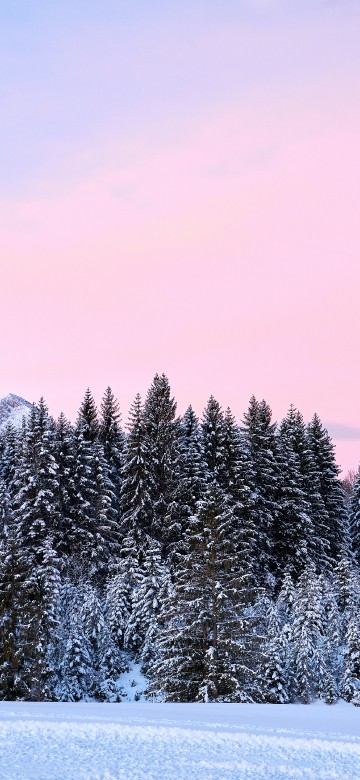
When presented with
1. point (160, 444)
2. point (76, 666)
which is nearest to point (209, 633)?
point (76, 666)

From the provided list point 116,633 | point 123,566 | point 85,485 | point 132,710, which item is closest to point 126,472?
→ point 85,485

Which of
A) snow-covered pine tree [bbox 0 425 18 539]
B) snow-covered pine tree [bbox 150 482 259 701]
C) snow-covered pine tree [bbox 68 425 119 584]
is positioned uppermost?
snow-covered pine tree [bbox 0 425 18 539]

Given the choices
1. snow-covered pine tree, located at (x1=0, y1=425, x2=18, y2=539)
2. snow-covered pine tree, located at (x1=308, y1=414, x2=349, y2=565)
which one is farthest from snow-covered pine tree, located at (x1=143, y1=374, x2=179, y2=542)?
snow-covered pine tree, located at (x1=308, y1=414, x2=349, y2=565)

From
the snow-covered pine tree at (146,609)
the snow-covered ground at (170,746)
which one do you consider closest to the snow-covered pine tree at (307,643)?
the snow-covered pine tree at (146,609)

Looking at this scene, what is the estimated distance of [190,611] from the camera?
24.8 meters

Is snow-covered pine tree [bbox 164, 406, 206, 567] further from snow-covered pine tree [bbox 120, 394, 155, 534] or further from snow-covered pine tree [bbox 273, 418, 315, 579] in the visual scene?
snow-covered pine tree [bbox 273, 418, 315, 579]

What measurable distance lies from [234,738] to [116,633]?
33.6 meters

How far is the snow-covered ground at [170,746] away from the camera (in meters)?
7.30

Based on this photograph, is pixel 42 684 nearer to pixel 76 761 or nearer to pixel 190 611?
pixel 190 611

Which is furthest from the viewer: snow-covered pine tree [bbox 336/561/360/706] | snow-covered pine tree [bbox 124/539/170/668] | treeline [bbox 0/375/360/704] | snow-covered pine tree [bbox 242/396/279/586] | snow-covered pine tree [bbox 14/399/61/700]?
snow-covered pine tree [bbox 242/396/279/586]

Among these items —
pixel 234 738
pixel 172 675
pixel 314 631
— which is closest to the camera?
pixel 234 738

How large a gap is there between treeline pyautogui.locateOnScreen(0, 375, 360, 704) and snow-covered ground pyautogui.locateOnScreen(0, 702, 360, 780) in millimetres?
12662

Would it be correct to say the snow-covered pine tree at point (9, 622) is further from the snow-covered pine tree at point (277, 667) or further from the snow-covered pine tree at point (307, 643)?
the snow-covered pine tree at point (307, 643)

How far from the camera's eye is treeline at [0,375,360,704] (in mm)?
25219
